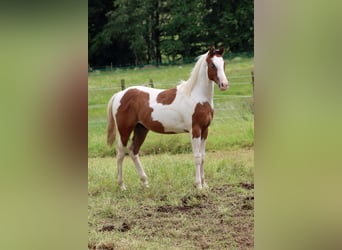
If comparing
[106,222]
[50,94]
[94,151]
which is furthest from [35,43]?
[106,222]

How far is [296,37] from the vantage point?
2.67 m

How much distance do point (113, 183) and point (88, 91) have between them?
0.50 metres

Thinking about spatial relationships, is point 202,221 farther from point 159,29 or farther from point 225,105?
point 159,29

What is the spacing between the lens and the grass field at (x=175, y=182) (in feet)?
9.07

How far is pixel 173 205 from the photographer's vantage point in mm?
2828

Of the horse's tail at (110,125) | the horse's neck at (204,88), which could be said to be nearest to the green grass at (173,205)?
the horse's tail at (110,125)

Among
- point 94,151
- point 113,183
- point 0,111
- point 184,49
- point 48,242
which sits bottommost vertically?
point 48,242

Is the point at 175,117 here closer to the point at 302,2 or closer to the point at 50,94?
the point at 50,94

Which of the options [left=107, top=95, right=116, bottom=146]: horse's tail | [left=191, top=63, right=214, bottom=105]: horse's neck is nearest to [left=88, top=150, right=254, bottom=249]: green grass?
[left=107, top=95, right=116, bottom=146]: horse's tail

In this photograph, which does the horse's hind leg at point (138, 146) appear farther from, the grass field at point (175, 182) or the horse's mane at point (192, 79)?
the horse's mane at point (192, 79)

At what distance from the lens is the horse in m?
2.80

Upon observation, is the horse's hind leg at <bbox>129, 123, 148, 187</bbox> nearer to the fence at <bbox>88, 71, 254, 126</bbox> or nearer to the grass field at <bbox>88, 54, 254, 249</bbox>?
the grass field at <bbox>88, 54, 254, 249</bbox>

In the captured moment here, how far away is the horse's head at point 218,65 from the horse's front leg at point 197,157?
→ 30cm

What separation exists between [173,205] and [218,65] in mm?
750
